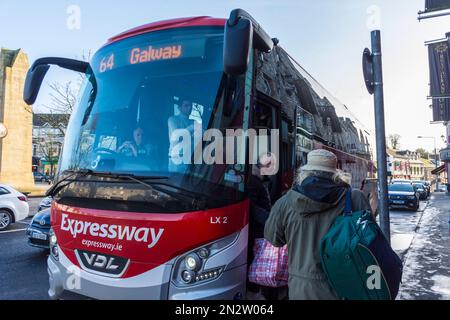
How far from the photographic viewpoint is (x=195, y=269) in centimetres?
295

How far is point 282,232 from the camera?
279cm

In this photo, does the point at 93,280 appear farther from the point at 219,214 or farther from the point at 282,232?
the point at 282,232

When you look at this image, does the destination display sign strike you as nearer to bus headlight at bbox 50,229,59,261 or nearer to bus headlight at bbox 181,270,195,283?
bus headlight at bbox 50,229,59,261

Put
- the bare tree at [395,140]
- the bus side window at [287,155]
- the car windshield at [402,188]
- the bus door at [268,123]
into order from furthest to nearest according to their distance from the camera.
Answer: the bare tree at [395,140] → the car windshield at [402,188] → the bus side window at [287,155] → the bus door at [268,123]

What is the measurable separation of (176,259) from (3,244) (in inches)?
300

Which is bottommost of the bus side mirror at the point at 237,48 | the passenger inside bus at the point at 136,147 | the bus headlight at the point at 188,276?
the bus headlight at the point at 188,276

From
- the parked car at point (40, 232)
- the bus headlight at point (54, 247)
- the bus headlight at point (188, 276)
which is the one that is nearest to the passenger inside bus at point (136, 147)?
the bus headlight at point (188, 276)

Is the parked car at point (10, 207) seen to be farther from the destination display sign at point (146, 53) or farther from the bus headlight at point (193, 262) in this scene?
the bus headlight at point (193, 262)

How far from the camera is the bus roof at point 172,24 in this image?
142 inches

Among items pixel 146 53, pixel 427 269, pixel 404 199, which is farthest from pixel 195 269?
pixel 404 199

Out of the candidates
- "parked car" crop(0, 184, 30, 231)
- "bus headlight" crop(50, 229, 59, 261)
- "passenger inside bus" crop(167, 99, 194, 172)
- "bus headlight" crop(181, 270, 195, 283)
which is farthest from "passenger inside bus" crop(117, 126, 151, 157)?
"parked car" crop(0, 184, 30, 231)

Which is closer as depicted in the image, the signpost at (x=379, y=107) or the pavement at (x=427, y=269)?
the signpost at (x=379, y=107)

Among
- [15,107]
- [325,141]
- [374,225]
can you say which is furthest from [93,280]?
[15,107]

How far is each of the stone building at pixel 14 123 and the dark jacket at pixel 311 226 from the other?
1243 inches
